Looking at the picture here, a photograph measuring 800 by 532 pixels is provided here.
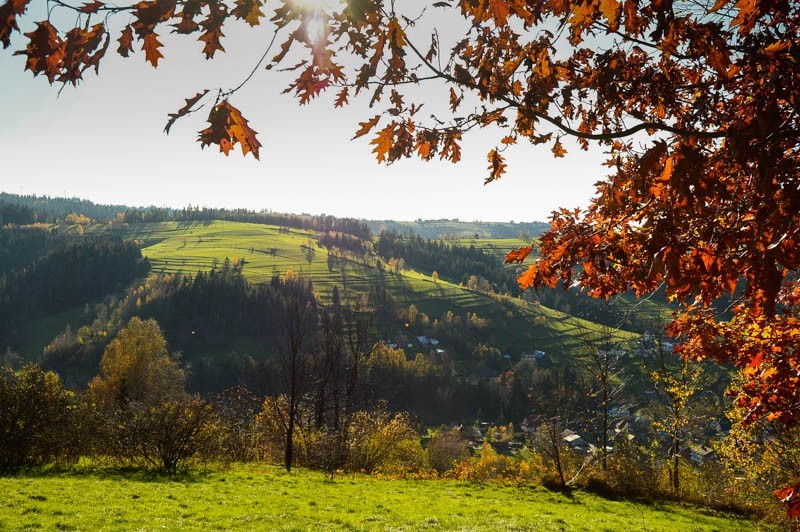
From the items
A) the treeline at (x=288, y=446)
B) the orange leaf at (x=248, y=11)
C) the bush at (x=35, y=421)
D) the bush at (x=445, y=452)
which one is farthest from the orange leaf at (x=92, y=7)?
the bush at (x=445, y=452)

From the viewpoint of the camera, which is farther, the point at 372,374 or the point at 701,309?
the point at 372,374

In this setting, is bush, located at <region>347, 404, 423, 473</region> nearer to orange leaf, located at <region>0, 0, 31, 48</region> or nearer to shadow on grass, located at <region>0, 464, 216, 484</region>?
shadow on grass, located at <region>0, 464, 216, 484</region>

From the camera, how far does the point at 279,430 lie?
94.4 ft

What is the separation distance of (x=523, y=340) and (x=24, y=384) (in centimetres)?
14256

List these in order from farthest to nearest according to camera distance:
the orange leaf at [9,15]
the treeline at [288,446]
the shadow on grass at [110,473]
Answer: the treeline at [288,446]
the shadow on grass at [110,473]
the orange leaf at [9,15]

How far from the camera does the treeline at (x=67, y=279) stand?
13862 cm

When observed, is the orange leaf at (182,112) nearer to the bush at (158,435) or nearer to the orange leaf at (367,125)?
the orange leaf at (367,125)

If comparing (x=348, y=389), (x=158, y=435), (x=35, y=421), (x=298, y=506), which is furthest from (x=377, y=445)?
(x=35, y=421)

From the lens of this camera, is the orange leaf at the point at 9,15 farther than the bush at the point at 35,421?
No

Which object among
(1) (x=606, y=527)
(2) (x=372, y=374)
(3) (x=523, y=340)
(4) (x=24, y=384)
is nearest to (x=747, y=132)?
(1) (x=606, y=527)

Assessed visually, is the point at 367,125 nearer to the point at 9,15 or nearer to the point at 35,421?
the point at 9,15

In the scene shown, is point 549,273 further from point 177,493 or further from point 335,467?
point 335,467

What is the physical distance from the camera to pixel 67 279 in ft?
481

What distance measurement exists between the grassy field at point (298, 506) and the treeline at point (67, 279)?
153 meters
